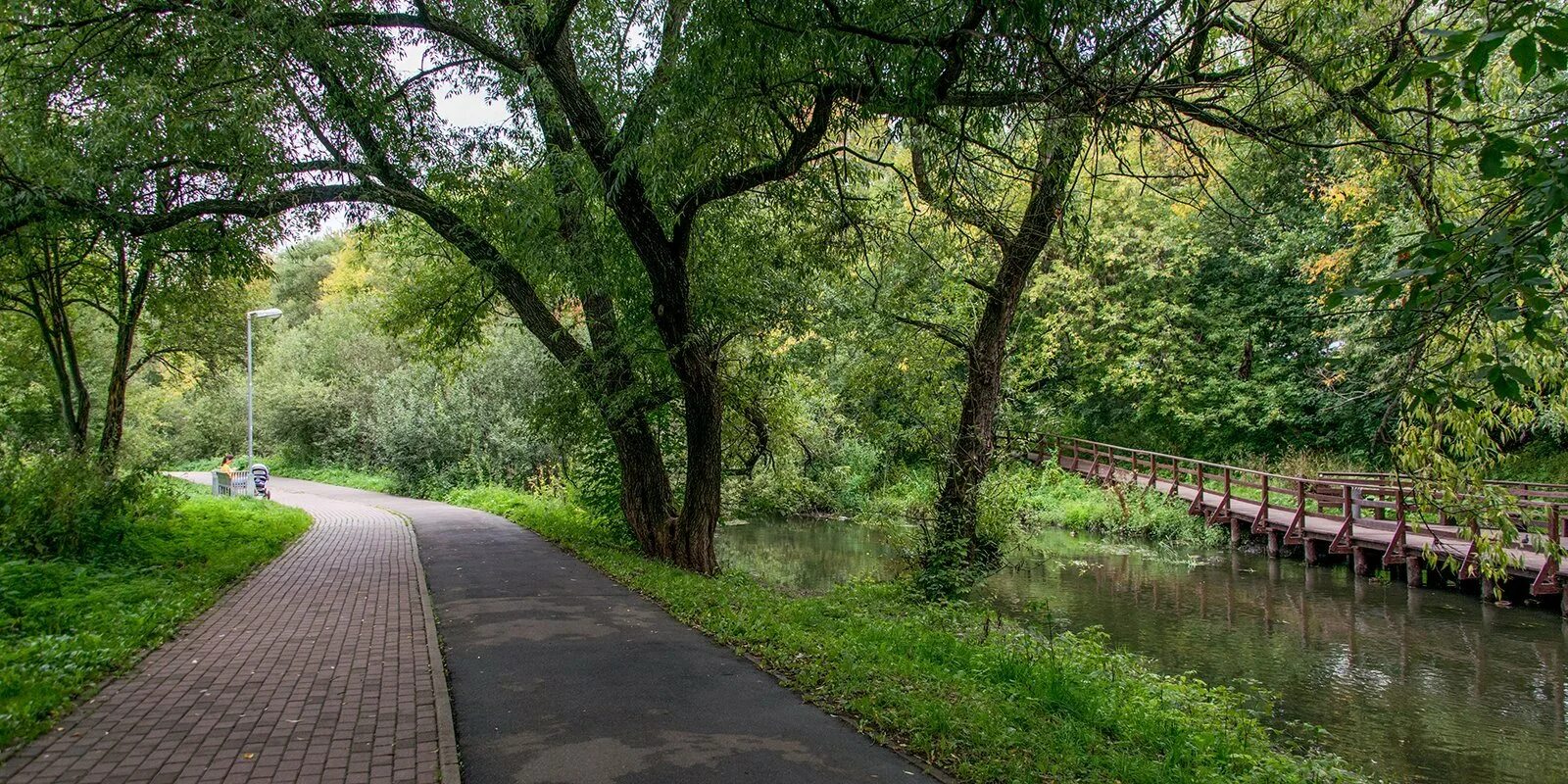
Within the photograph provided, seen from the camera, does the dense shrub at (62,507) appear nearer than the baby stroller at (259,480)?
Yes

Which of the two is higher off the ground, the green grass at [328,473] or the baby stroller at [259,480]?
the baby stroller at [259,480]

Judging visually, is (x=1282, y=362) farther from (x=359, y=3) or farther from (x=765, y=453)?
(x=359, y=3)

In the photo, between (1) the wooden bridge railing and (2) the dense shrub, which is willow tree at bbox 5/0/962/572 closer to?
(2) the dense shrub

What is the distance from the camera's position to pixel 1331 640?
1248 cm

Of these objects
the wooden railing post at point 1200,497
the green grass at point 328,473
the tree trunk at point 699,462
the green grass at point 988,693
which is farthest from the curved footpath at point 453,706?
the green grass at point 328,473

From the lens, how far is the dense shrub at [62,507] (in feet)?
33.0

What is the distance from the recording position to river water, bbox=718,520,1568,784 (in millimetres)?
8469

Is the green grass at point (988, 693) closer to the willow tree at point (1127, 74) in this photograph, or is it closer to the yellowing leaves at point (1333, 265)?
the willow tree at point (1127, 74)

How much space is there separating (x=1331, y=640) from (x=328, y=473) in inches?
1426

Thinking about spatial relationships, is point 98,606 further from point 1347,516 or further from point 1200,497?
point 1200,497

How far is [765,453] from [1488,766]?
11091mm

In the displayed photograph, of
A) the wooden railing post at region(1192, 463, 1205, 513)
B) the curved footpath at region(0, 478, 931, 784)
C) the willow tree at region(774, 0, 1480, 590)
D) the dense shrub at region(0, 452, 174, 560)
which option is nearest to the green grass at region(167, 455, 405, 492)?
the dense shrub at region(0, 452, 174, 560)

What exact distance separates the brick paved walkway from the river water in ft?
22.9

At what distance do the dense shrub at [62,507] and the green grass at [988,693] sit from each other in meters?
7.07
